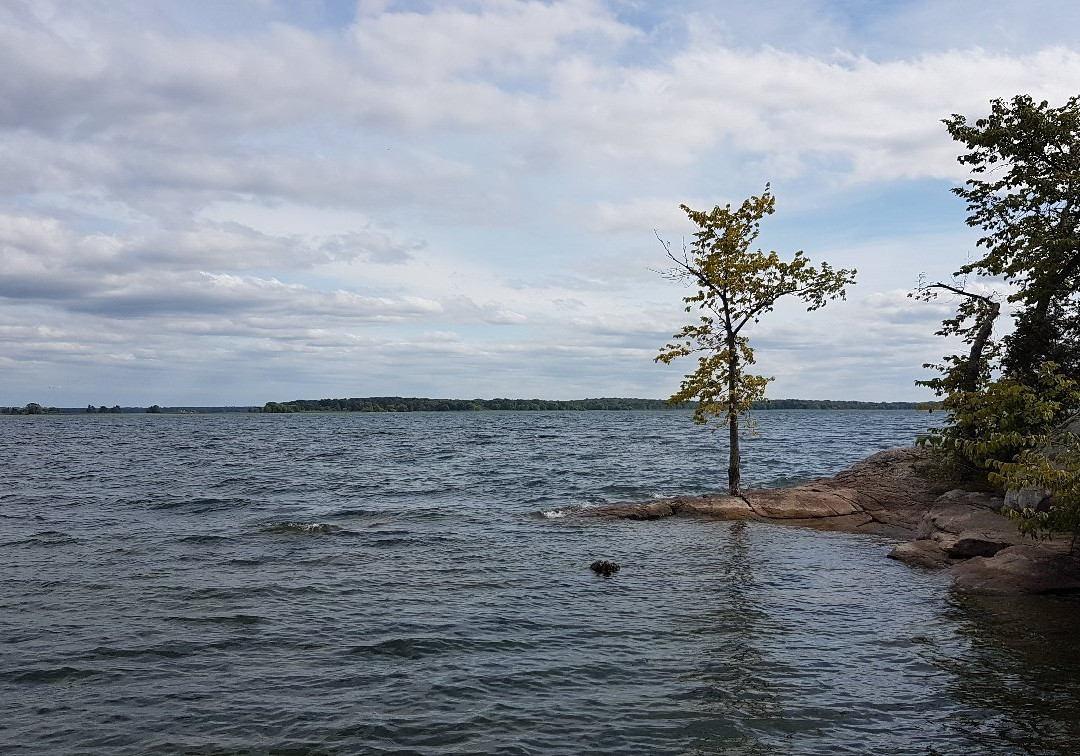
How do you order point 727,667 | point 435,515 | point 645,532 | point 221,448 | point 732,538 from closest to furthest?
point 727,667, point 732,538, point 645,532, point 435,515, point 221,448

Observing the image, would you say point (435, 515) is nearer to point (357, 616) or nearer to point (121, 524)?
point (121, 524)

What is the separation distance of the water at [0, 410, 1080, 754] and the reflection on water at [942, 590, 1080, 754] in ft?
0.16

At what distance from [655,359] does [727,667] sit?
17.5 metres

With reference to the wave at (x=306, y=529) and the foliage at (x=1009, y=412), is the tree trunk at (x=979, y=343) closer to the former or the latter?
the foliage at (x=1009, y=412)

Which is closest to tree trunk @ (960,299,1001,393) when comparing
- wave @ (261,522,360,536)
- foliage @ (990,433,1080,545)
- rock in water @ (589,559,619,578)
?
foliage @ (990,433,1080,545)

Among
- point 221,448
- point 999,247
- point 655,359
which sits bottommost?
point 221,448

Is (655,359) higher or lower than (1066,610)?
higher

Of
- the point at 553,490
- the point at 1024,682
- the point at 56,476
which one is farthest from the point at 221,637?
the point at 56,476

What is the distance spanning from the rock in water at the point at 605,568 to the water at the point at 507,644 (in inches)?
9.5

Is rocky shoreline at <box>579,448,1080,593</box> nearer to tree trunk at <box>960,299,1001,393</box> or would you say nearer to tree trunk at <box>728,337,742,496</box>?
tree trunk at <box>728,337,742,496</box>

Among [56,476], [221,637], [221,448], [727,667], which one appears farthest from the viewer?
[221,448]

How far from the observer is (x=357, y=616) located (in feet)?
51.9

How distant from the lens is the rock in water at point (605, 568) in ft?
64.1

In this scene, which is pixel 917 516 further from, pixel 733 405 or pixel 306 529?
pixel 306 529
